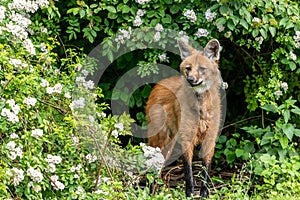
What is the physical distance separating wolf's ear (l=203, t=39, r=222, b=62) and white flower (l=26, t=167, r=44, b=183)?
6.65 ft

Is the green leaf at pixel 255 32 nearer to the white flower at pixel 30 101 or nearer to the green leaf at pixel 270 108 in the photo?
the green leaf at pixel 270 108

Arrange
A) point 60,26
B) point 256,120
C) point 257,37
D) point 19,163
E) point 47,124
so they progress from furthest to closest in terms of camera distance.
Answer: point 256,120 → point 60,26 → point 257,37 → point 47,124 → point 19,163

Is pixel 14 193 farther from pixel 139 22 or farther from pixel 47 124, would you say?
pixel 139 22

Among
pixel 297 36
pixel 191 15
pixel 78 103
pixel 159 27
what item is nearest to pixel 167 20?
pixel 159 27

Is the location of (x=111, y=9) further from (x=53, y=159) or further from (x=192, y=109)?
(x=53, y=159)

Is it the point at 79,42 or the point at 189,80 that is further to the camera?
the point at 79,42

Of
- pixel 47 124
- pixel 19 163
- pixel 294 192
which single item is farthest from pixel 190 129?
pixel 19 163

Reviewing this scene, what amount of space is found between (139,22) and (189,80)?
2.57 feet

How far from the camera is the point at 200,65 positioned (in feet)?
18.4

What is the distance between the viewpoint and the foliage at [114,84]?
4.54 metres

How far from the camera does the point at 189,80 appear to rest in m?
5.51

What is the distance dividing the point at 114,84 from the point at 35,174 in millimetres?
2608

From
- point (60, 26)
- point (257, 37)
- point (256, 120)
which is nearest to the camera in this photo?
point (257, 37)

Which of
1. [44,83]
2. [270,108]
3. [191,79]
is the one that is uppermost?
[44,83]
